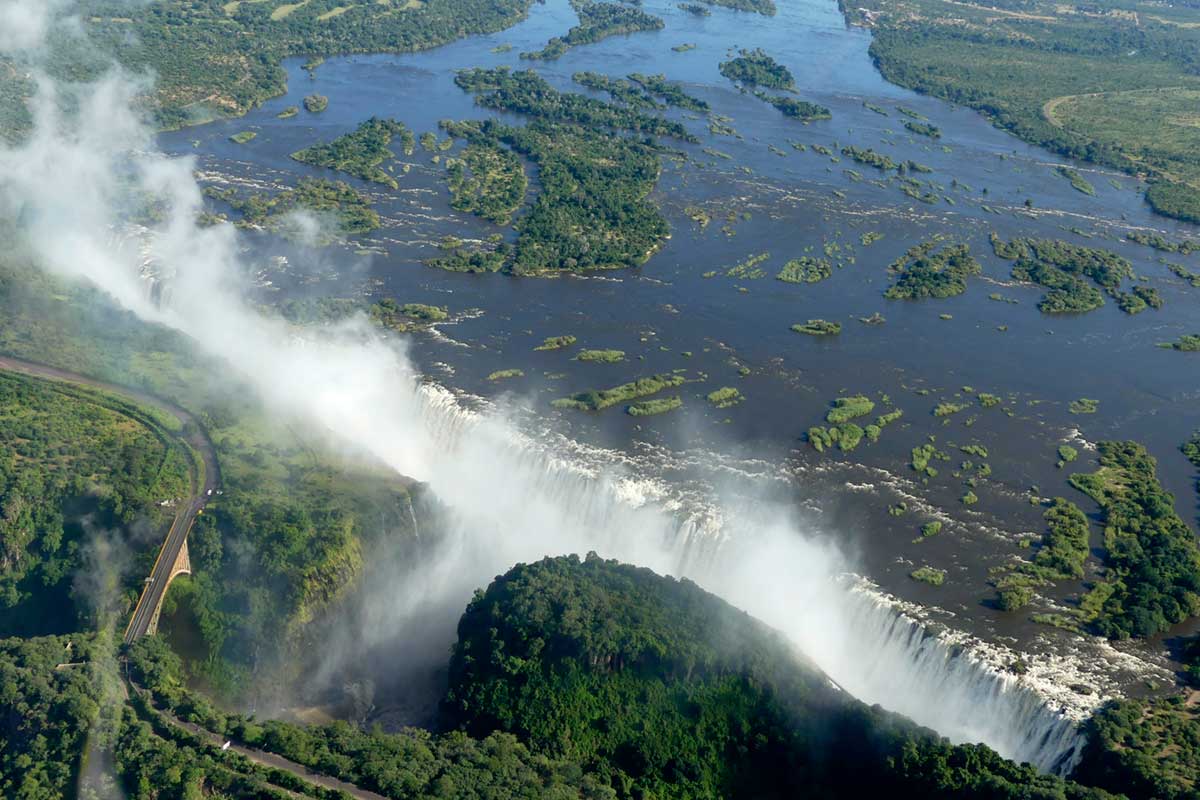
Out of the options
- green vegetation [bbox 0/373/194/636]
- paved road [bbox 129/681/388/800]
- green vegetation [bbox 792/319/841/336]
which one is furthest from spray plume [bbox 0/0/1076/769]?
green vegetation [bbox 792/319/841/336]

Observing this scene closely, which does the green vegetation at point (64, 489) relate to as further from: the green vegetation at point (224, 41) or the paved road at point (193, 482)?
the green vegetation at point (224, 41)

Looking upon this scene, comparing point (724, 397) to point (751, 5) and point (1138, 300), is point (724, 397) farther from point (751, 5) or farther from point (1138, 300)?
point (751, 5)

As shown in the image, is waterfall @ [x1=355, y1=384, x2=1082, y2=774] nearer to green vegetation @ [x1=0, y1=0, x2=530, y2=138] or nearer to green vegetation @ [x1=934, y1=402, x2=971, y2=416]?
green vegetation @ [x1=934, y1=402, x2=971, y2=416]

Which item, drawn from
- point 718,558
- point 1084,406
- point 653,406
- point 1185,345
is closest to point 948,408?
point 1084,406

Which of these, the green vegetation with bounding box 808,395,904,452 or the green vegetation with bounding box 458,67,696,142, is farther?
the green vegetation with bounding box 458,67,696,142

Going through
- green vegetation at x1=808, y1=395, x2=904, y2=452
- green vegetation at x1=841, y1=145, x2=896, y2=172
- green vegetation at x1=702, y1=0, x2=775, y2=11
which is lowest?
green vegetation at x1=808, y1=395, x2=904, y2=452

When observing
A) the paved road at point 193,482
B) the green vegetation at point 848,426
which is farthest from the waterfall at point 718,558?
the paved road at point 193,482

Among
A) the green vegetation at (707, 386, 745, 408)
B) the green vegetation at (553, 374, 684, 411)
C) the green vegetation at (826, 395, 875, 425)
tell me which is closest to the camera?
the green vegetation at (826, 395, 875, 425)
